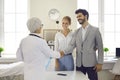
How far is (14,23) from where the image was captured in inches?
217

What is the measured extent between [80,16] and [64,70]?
87cm

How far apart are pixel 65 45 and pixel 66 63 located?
0.32m

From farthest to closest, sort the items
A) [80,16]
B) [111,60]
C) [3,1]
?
1. [3,1]
2. [111,60]
3. [80,16]

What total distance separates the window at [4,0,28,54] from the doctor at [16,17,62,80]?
106 inches

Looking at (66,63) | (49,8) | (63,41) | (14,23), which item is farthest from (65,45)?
(14,23)

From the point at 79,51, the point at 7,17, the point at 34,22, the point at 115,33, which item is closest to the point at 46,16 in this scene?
the point at 7,17

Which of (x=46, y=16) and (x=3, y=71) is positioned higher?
(x=46, y=16)

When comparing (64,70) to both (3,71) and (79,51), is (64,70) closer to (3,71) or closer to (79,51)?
(79,51)

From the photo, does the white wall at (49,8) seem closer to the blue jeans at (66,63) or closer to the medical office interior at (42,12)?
the medical office interior at (42,12)

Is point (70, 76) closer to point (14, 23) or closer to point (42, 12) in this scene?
point (42, 12)

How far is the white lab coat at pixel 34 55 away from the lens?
2.76 meters

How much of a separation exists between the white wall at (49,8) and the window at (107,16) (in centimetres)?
38

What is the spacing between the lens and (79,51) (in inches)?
129

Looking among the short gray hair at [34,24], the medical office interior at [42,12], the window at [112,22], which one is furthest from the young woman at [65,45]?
the window at [112,22]
